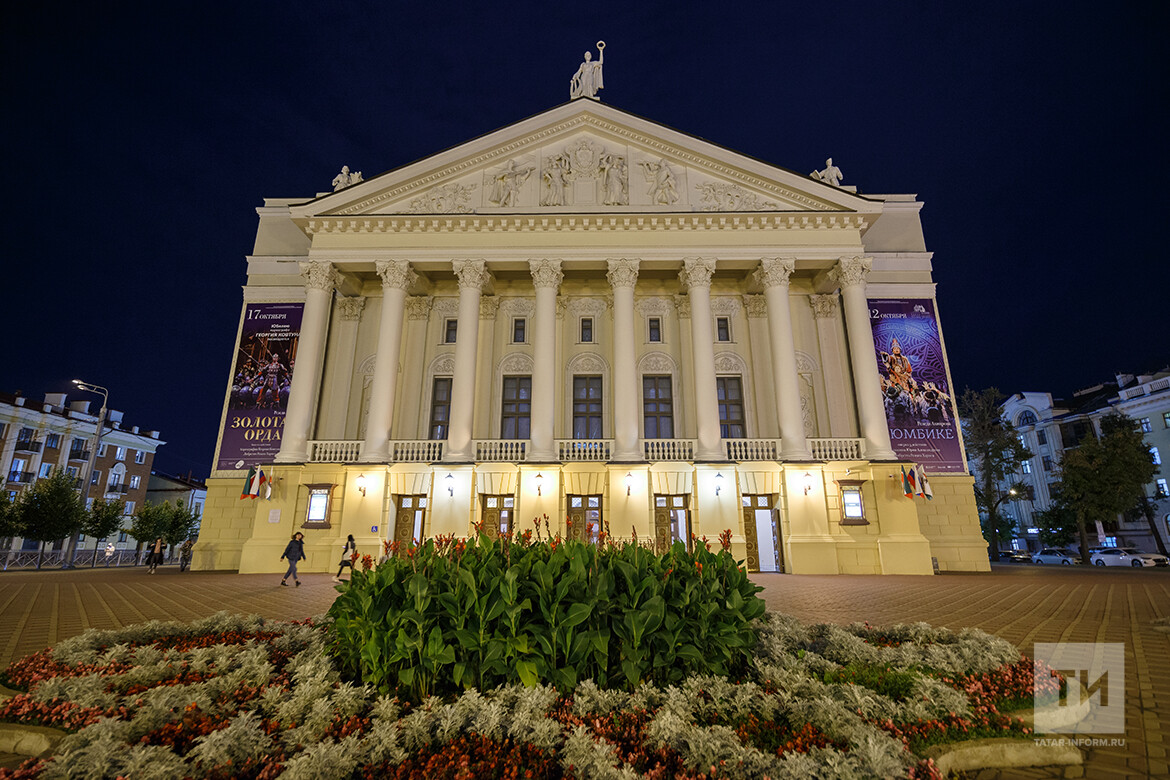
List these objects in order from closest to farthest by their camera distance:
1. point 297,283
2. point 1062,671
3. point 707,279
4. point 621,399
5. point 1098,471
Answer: point 1062,671, point 621,399, point 707,279, point 297,283, point 1098,471

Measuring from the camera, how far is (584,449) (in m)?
22.4

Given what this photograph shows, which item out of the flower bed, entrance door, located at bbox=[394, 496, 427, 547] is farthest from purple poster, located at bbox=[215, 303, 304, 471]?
the flower bed

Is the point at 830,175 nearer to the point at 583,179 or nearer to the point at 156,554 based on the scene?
the point at 583,179

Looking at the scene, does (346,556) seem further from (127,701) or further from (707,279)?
(707,279)

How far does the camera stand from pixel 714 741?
3734 millimetres

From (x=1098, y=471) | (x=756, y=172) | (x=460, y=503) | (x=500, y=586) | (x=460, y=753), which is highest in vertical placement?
(x=756, y=172)

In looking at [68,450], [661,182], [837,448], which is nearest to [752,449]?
[837,448]

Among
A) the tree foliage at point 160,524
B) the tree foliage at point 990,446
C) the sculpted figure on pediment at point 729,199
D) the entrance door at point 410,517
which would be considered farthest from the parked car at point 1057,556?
the tree foliage at point 160,524

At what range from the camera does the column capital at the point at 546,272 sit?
77.1ft

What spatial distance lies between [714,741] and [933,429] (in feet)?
81.3

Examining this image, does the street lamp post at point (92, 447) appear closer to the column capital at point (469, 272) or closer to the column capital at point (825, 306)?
the column capital at point (469, 272)

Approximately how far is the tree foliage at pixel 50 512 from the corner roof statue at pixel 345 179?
2255 cm

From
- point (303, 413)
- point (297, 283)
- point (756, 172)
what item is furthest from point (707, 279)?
point (297, 283)

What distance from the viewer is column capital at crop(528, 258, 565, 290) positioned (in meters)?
23.5
